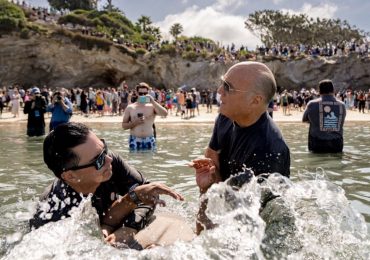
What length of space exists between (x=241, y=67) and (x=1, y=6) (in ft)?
172

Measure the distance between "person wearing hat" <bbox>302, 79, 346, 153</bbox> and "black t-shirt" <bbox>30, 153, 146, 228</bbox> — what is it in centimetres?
587

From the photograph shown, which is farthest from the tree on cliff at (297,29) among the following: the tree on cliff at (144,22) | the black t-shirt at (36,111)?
the black t-shirt at (36,111)

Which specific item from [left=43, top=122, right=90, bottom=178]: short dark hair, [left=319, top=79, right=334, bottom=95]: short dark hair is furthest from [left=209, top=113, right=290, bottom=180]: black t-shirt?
[left=319, top=79, right=334, bottom=95]: short dark hair

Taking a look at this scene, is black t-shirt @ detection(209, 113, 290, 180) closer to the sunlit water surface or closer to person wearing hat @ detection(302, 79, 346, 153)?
the sunlit water surface

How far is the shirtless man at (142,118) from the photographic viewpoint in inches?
381

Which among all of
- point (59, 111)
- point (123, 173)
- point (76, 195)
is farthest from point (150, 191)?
point (59, 111)

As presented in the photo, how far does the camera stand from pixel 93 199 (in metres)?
3.50

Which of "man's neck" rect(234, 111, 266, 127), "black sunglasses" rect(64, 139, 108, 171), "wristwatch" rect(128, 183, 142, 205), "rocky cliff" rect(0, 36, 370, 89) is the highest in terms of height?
"rocky cliff" rect(0, 36, 370, 89)

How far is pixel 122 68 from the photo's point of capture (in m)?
47.3

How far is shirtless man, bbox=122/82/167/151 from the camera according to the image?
9688 mm

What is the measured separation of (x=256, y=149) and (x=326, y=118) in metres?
5.90

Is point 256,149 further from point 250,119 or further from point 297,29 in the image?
point 297,29

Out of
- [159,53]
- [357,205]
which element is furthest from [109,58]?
[357,205]

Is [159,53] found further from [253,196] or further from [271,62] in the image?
[253,196]
